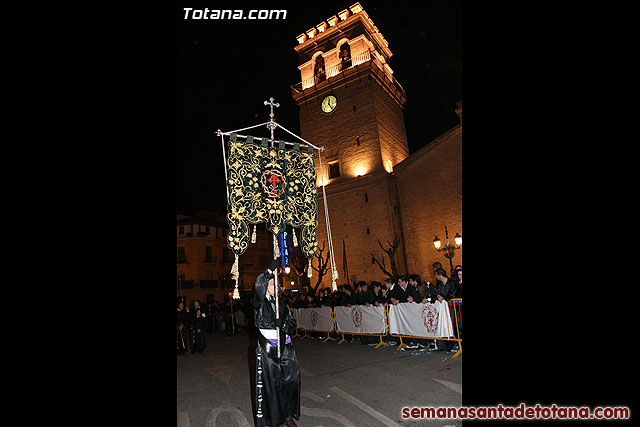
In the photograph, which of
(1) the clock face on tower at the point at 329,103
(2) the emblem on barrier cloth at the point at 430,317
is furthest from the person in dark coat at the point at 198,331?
(1) the clock face on tower at the point at 329,103

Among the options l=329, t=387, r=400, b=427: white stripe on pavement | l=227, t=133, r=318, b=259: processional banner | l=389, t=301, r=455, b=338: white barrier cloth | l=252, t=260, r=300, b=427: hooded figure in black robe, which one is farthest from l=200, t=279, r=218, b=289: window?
l=252, t=260, r=300, b=427: hooded figure in black robe

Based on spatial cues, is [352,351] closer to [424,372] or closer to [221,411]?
[424,372]

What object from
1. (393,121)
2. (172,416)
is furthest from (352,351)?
(393,121)

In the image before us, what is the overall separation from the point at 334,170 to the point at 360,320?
1727 cm

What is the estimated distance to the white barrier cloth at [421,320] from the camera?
26.1 ft

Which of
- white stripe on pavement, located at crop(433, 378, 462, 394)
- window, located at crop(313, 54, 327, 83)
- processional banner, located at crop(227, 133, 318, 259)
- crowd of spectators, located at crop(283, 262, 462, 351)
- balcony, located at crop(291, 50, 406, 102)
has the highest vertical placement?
window, located at crop(313, 54, 327, 83)

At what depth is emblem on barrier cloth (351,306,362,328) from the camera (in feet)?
35.2

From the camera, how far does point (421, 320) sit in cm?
852

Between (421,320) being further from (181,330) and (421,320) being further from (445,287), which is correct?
(181,330)

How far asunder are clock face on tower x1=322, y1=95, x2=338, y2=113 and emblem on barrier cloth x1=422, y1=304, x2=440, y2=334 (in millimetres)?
20991

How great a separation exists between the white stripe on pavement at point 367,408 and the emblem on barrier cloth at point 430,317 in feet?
10.5

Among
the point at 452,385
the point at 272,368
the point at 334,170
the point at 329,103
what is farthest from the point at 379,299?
the point at 329,103

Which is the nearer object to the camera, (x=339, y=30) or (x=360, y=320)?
(x=360, y=320)

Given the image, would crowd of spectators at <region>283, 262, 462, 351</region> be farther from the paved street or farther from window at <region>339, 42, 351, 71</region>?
window at <region>339, 42, 351, 71</region>
